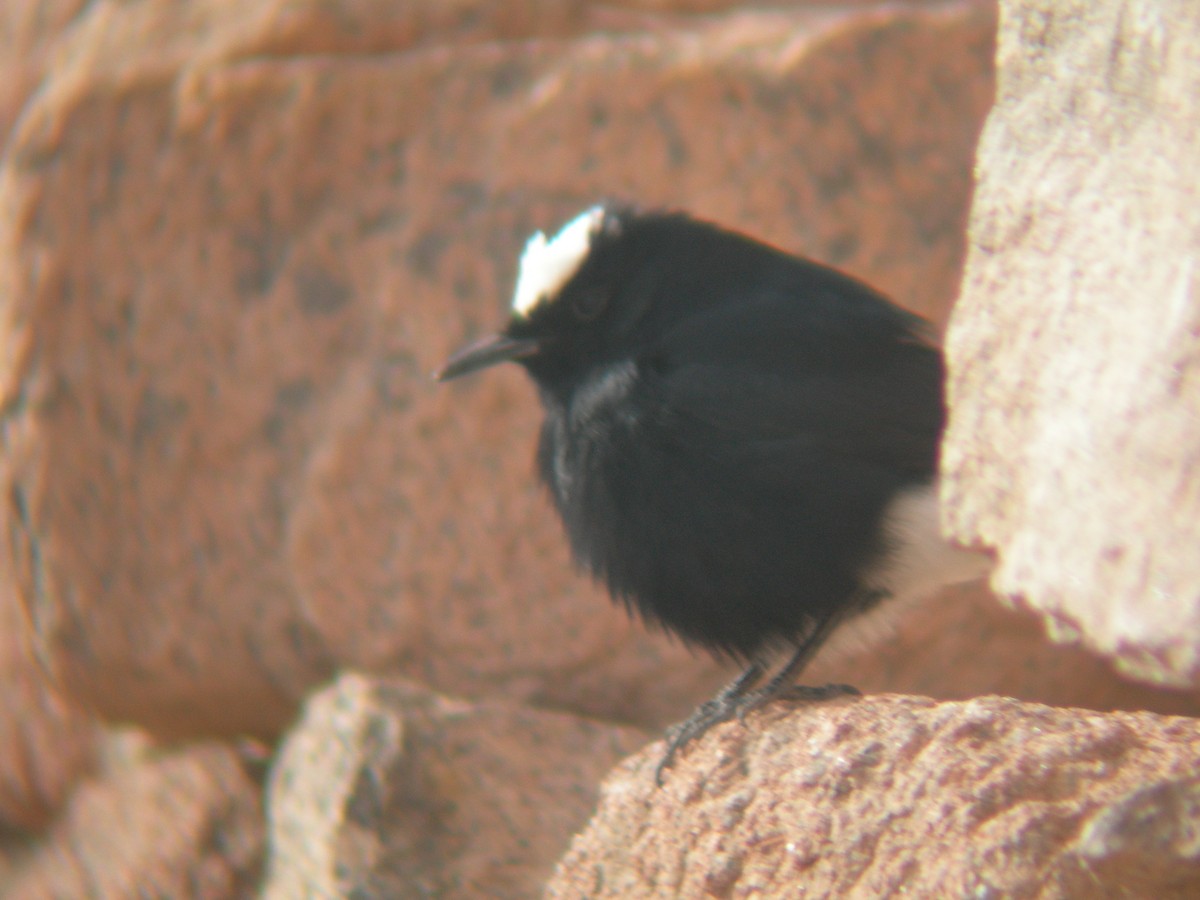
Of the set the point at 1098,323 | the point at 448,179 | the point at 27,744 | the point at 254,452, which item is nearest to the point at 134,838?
the point at 27,744

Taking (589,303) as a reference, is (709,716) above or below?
below

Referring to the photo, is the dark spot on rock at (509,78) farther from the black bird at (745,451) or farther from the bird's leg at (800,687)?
the bird's leg at (800,687)

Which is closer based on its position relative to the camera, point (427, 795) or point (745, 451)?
point (745, 451)

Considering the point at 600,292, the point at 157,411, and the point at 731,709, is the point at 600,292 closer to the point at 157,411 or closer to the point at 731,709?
the point at 731,709

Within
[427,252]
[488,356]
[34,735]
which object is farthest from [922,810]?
[34,735]

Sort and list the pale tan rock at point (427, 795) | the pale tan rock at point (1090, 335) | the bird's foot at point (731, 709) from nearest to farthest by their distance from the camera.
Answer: the pale tan rock at point (1090, 335) → the bird's foot at point (731, 709) → the pale tan rock at point (427, 795)

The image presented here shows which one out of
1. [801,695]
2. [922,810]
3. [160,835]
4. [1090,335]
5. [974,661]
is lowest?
[974,661]

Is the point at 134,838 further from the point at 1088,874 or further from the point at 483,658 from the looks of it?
the point at 1088,874

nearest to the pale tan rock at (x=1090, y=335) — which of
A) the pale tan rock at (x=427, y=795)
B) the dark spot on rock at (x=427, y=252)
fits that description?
the pale tan rock at (x=427, y=795)
